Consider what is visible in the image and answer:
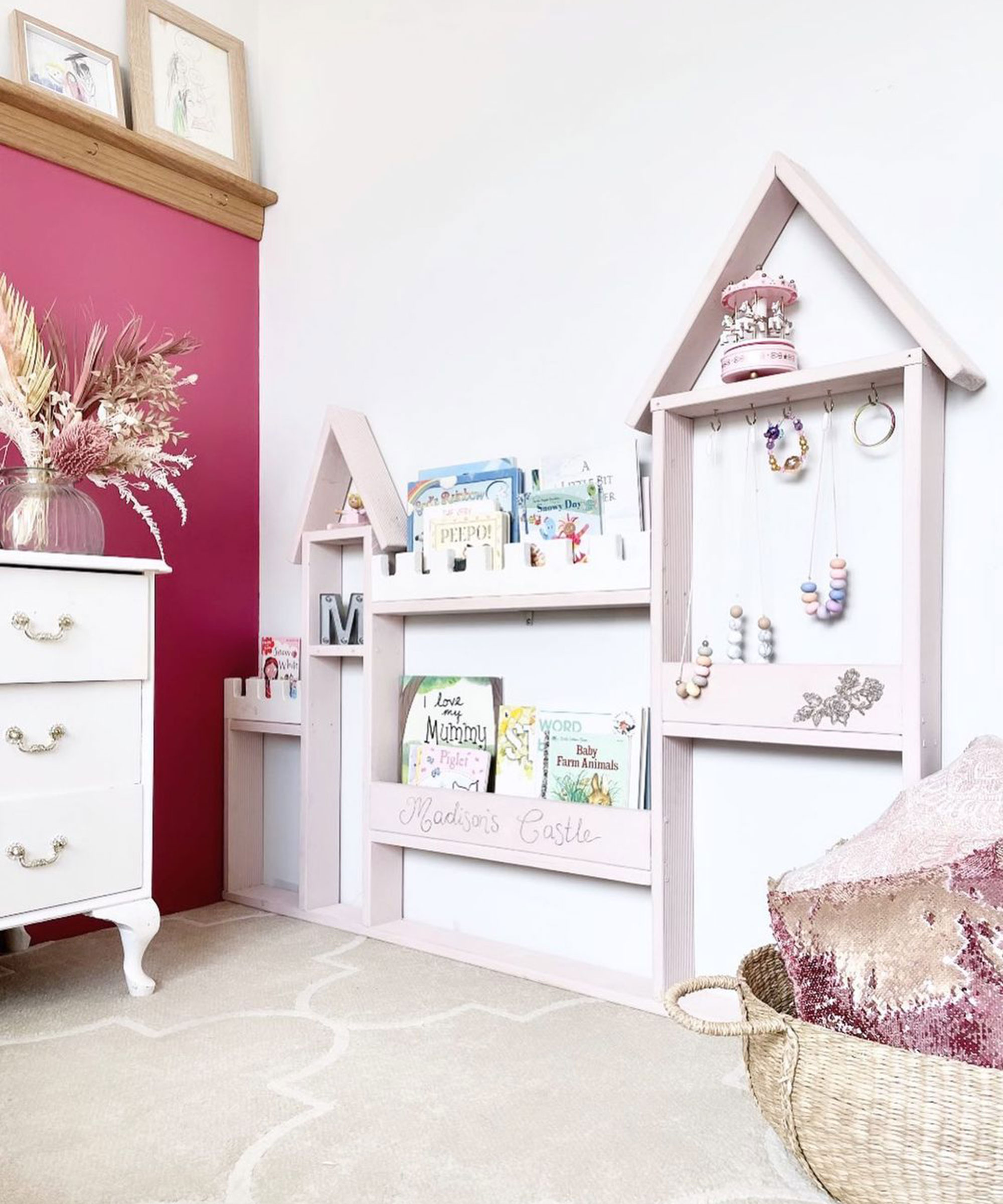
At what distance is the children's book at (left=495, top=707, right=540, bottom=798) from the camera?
201cm

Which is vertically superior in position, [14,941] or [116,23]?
[116,23]

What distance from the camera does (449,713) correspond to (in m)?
2.18

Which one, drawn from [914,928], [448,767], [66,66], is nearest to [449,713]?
[448,767]

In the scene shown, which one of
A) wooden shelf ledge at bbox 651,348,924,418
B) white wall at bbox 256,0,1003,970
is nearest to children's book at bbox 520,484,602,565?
white wall at bbox 256,0,1003,970

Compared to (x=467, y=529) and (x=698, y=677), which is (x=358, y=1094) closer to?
(x=698, y=677)

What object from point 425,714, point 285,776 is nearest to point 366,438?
point 425,714

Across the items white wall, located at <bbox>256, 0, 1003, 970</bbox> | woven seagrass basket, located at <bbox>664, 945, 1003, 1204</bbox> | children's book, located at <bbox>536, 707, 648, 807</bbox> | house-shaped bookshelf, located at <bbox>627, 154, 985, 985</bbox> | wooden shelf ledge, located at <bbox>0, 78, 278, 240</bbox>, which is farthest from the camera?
wooden shelf ledge, located at <bbox>0, 78, 278, 240</bbox>

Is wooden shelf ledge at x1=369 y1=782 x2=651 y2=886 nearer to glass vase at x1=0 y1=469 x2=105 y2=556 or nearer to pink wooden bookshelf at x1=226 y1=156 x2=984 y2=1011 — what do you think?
pink wooden bookshelf at x1=226 y1=156 x2=984 y2=1011

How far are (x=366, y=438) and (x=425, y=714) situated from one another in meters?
0.65

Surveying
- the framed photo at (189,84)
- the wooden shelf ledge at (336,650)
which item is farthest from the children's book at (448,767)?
the framed photo at (189,84)

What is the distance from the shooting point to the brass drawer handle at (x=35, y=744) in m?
1.64

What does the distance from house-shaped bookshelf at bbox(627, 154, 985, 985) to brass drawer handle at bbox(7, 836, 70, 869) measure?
1.00m

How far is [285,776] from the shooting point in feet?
8.31

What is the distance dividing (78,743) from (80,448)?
0.52 m
